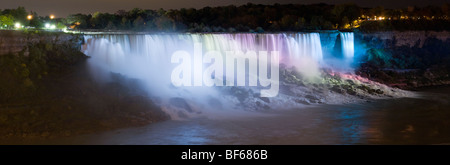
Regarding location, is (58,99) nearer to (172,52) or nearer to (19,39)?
(19,39)

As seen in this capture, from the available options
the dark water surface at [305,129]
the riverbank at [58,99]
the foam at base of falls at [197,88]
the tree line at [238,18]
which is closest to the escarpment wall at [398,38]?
the tree line at [238,18]

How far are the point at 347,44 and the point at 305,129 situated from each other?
2505 cm

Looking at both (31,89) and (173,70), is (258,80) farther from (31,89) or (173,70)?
(31,89)

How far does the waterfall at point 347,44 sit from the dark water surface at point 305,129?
58.8 ft

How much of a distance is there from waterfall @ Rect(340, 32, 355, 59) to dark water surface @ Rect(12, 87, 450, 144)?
17909mm

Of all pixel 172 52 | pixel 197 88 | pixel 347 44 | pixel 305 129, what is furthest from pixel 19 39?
pixel 347 44

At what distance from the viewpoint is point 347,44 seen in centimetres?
4241

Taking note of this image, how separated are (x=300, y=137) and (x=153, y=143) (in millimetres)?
5150

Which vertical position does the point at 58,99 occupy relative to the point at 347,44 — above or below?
below

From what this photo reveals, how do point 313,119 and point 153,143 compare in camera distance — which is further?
point 313,119

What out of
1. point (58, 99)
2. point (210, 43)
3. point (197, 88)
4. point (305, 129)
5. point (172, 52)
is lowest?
point (305, 129)

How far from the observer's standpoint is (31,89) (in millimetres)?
20578

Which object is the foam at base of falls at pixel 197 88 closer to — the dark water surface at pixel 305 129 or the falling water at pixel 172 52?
the falling water at pixel 172 52
